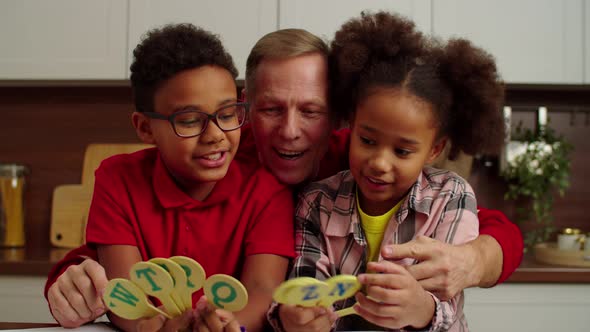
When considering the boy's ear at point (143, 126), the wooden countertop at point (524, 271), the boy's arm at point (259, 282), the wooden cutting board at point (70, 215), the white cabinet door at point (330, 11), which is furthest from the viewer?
the wooden cutting board at point (70, 215)

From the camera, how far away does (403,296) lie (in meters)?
0.73

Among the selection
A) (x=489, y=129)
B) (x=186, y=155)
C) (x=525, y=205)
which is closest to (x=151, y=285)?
(x=186, y=155)

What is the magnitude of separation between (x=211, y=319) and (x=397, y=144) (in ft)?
1.29

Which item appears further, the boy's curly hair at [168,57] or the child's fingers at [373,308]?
the boy's curly hair at [168,57]

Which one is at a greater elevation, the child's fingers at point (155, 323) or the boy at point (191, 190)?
the boy at point (191, 190)

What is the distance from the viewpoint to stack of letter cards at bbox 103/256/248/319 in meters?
0.64

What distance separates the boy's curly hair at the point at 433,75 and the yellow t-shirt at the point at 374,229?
17 cm

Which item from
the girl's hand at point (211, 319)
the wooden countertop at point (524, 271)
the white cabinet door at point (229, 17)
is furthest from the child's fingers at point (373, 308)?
the white cabinet door at point (229, 17)

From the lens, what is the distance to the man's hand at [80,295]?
816 mm

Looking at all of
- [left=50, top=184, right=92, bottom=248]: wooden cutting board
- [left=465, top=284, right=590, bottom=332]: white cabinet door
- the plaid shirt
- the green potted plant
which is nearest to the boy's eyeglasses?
the plaid shirt

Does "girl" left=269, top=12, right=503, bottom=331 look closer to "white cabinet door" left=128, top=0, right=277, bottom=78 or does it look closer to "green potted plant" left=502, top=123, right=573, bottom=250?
"white cabinet door" left=128, top=0, right=277, bottom=78

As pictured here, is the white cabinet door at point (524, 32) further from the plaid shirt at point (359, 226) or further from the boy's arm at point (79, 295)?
the boy's arm at point (79, 295)

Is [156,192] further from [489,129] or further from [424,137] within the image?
[489,129]

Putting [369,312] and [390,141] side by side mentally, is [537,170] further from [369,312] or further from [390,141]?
[369,312]
